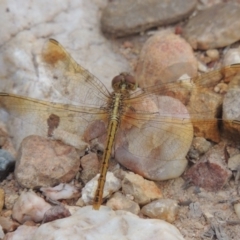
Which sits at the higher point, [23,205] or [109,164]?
[109,164]

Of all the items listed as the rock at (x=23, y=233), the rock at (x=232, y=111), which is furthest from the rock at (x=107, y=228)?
the rock at (x=232, y=111)

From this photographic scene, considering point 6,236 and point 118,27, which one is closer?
point 6,236

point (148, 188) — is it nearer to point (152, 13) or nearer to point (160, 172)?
point (160, 172)

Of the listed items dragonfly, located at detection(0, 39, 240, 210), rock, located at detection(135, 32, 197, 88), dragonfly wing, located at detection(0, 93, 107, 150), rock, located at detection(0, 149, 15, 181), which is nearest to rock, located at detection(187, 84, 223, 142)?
dragonfly, located at detection(0, 39, 240, 210)

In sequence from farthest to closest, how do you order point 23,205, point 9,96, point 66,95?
point 66,95 → point 9,96 → point 23,205

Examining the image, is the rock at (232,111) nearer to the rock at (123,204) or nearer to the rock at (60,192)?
the rock at (123,204)

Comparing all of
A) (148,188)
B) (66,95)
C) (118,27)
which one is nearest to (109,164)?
(148,188)

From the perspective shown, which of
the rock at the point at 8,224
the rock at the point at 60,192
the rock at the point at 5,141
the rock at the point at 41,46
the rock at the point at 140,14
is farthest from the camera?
the rock at the point at 140,14

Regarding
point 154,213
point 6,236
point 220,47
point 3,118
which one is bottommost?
point 6,236
